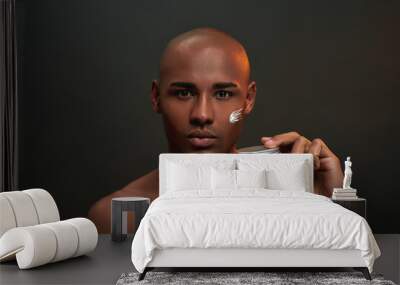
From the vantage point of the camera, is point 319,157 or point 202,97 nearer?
point 202,97

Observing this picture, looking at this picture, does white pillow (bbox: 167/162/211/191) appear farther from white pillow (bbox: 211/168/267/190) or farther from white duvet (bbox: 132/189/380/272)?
white duvet (bbox: 132/189/380/272)

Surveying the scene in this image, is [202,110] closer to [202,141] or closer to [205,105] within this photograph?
[205,105]

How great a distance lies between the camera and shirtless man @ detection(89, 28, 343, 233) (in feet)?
22.3

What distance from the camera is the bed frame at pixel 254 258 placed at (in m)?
4.53

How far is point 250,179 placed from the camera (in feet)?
20.0

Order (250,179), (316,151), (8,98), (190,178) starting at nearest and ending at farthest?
(250,179) < (190,178) < (8,98) < (316,151)

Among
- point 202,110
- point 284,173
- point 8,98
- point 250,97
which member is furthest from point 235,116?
point 8,98

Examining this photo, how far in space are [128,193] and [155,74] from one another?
1.35 m

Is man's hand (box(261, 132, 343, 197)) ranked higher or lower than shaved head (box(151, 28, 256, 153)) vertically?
lower

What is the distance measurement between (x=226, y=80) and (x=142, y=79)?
→ 0.93 metres

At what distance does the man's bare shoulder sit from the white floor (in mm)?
2465

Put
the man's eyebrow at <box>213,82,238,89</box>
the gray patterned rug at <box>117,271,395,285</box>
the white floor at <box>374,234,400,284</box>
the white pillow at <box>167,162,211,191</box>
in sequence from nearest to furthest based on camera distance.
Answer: the gray patterned rug at <box>117,271,395,285</box>, the white floor at <box>374,234,400,284</box>, the white pillow at <box>167,162,211,191</box>, the man's eyebrow at <box>213,82,238,89</box>

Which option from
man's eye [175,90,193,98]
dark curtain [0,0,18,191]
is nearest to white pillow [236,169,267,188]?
man's eye [175,90,193,98]

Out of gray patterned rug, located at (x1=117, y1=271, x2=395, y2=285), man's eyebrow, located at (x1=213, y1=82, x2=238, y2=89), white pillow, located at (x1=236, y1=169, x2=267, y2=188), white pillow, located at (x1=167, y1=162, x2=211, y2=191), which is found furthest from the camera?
man's eyebrow, located at (x1=213, y1=82, x2=238, y2=89)
